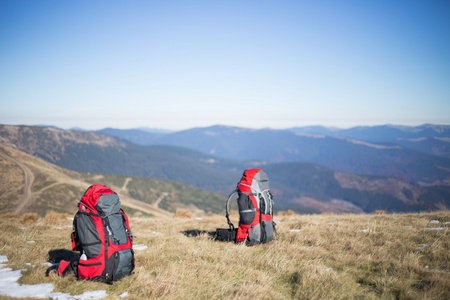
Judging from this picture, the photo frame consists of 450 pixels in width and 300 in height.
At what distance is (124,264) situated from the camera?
4.81 metres

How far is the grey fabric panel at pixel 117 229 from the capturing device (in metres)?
4.87

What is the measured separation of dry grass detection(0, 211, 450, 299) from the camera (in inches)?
158

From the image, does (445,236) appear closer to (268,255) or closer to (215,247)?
(268,255)

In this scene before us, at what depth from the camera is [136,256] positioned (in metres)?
5.87

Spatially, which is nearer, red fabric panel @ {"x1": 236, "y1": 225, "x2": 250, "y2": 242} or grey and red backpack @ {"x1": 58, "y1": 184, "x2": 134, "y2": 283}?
grey and red backpack @ {"x1": 58, "y1": 184, "x2": 134, "y2": 283}

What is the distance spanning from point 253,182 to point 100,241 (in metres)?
4.05

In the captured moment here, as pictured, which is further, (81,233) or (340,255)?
(340,255)

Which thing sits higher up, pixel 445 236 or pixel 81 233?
pixel 81 233

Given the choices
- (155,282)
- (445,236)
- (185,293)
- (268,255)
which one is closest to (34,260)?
(155,282)

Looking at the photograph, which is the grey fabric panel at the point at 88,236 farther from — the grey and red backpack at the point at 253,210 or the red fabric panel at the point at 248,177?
the red fabric panel at the point at 248,177

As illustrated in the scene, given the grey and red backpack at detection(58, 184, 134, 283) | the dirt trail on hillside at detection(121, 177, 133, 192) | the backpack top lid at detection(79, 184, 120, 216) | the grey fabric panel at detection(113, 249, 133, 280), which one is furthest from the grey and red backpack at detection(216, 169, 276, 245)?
the dirt trail on hillside at detection(121, 177, 133, 192)

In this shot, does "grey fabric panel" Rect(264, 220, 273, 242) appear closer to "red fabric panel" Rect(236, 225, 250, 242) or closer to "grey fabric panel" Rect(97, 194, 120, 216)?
"red fabric panel" Rect(236, 225, 250, 242)

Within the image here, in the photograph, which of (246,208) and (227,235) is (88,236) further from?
(227,235)

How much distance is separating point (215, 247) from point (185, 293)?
260 cm
